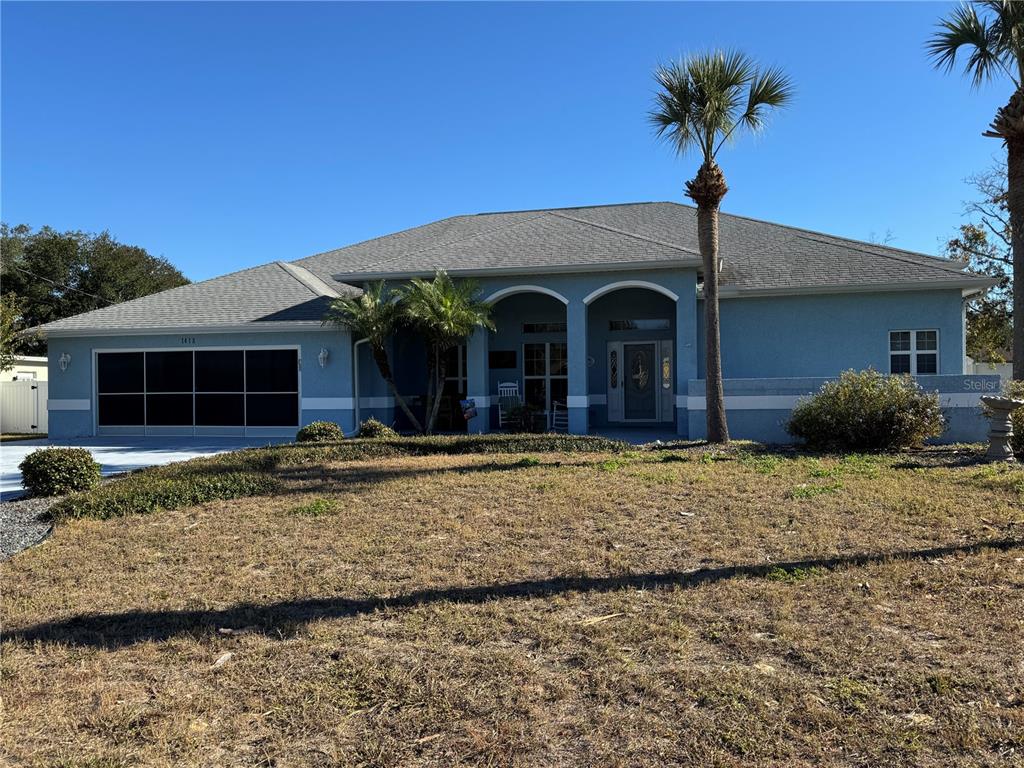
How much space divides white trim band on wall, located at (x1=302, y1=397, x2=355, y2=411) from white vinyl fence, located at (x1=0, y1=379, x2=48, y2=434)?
12.3 m

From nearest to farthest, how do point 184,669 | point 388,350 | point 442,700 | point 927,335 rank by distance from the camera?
point 442,700
point 184,669
point 927,335
point 388,350

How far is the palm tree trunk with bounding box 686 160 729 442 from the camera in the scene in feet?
45.2

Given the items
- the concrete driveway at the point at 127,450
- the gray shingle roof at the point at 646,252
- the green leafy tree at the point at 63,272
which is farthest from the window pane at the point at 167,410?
the green leafy tree at the point at 63,272

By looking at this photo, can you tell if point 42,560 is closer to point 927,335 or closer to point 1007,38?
point 1007,38

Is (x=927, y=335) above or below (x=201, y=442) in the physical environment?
above

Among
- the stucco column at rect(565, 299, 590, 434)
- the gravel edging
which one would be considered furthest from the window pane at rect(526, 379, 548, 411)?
the gravel edging

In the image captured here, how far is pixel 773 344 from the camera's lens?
17.9 metres

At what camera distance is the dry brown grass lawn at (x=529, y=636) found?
347 cm

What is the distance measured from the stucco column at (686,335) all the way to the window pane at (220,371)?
35.8ft

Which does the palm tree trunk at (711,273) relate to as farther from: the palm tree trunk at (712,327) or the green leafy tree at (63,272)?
the green leafy tree at (63,272)

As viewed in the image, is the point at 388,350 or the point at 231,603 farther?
the point at 388,350

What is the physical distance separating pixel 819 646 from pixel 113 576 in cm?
545

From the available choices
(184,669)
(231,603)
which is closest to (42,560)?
(231,603)

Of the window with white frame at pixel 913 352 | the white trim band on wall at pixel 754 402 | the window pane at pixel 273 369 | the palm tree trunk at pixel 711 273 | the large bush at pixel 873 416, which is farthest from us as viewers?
the window pane at pixel 273 369
